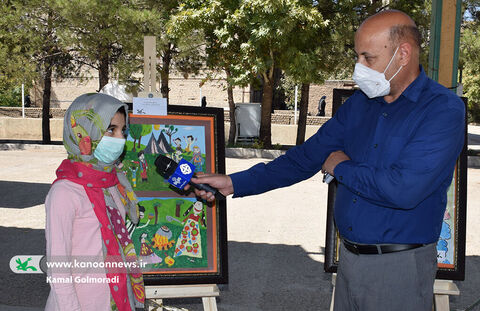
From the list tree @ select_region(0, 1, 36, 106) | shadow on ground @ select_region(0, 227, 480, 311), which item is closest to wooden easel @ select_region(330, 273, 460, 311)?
shadow on ground @ select_region(0, 227, 480, 311)

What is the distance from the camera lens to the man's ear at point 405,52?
259 centimetres

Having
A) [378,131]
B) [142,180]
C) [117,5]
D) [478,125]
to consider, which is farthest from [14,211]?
[478,125]

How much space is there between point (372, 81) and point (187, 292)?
235 centimetres

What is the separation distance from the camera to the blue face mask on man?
2.68m

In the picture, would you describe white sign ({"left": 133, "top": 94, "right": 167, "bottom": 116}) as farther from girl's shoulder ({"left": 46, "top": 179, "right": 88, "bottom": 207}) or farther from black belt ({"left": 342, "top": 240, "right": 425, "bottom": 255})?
black belt ({"left": 342, "top": 240, "right": 425, "bottom": 255})

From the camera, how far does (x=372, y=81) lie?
105 inches

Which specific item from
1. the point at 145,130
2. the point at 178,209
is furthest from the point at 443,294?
the point at 145,130

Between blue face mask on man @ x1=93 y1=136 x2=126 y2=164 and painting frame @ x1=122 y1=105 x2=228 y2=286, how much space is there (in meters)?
1.45

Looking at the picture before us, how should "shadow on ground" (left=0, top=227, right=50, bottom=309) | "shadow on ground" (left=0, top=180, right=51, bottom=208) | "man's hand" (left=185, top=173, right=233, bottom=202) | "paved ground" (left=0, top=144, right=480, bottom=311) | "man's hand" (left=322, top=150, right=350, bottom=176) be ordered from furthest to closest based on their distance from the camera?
1. "shadow on ground" (left=0, top=180, right=51, bottom=208)
2. "paved ground" (left=0, top=144, right=480, bottom=311)
3. "shadow on ground" (left=0, top=227, right=50, bottom=309)
4. "man's hand" (left=185, top=173, right=233, bottom=202)
5. "man's hand" (left=322, top=150, right=350, bottom=176)

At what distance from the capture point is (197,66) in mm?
23266

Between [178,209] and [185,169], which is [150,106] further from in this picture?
[185,169]

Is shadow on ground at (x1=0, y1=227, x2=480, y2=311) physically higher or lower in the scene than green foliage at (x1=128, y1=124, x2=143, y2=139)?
lower

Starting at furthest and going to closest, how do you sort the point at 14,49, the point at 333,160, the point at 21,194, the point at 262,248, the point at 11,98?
the point at 11,98
the point at 14,49
the point at 21,194
the point at 262,248
the point at 333,160

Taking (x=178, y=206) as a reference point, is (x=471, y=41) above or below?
above
